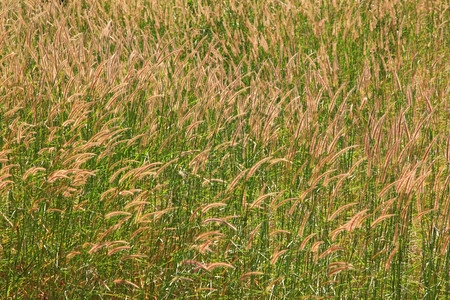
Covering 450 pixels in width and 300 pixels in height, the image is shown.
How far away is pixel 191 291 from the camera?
2199 millimetres

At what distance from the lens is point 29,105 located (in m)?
3.05

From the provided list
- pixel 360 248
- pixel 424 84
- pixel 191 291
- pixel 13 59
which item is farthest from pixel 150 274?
pixel 424 84

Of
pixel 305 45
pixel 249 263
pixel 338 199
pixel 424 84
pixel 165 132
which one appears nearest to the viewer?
pixel 249 263

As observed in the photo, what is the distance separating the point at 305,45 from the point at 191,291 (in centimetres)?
312

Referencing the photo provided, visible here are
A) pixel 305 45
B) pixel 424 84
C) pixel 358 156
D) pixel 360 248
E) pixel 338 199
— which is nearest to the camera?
pixel 360 248

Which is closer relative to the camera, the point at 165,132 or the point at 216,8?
the point at 165,132

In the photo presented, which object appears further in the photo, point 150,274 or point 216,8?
point 216,8

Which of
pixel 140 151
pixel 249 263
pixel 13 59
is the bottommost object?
pixel 249 263

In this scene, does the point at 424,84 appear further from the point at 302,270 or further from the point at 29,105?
the point at 29,105

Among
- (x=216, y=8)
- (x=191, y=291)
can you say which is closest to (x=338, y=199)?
(x=191, y=291)

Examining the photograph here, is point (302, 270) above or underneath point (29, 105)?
underneath

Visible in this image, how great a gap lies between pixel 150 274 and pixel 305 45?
320 centimetres

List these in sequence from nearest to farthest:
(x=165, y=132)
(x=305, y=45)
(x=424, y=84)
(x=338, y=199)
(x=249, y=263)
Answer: (x=249, y=263), (x=338, y=199), (x=165, y=132), (x=424, y=84), (x=305, y=45)

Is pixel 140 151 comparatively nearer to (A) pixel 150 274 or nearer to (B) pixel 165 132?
(B) pixel 165 132
